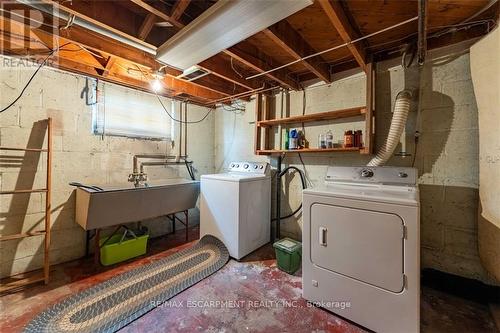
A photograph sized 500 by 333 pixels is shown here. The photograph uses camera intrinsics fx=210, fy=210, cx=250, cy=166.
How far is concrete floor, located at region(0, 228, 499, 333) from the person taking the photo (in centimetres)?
150

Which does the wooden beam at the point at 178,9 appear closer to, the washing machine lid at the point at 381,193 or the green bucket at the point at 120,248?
the washing machine lid at the point at 381,193

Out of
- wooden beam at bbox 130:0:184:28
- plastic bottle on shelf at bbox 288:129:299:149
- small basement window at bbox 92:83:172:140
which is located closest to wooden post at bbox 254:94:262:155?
plastic bottle on shelf at bbox 288:129:299:149

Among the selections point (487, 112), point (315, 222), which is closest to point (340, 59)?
point (487, 112)

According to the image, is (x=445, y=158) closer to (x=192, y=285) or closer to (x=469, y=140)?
(x=469, y=140)

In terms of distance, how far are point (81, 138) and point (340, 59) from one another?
3.12m

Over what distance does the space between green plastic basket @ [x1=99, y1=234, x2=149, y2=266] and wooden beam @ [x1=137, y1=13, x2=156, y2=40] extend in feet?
7.02

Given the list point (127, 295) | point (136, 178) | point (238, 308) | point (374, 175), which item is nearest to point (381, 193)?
point (374, 175)

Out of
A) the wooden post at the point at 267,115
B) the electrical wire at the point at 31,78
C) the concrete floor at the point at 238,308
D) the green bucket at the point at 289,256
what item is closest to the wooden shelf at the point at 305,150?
the wooden post at the point at 267,115

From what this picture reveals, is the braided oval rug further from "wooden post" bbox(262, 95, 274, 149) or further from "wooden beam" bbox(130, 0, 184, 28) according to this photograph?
"wooden beam" bbox(130, 0, 184, 28)

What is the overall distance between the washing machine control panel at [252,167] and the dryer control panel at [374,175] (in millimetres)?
943

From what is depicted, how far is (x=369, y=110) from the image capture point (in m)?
2.11

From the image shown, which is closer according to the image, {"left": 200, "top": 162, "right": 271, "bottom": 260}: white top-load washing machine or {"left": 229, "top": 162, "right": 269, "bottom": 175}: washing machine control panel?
{"left": 200, "top": 162, "right": 271, "bottom": 260}: white top-load washing machine

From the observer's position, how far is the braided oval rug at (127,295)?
149 cm

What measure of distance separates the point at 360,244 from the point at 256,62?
1921 millimetres
